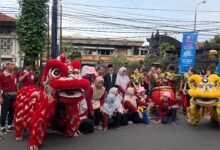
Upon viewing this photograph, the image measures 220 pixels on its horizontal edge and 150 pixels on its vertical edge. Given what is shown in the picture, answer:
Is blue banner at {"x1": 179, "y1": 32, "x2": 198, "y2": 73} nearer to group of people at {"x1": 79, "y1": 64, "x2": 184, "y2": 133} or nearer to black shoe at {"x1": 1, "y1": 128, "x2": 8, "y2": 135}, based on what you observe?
group of people at {"x1": 79, "y1": 64, "x2": 184, "y2": 133}

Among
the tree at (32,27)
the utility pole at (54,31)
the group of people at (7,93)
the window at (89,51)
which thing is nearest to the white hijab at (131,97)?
the group of people at (7,93)

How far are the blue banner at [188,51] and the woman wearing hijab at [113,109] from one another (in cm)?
665

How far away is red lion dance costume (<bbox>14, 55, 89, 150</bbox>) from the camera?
276 inches

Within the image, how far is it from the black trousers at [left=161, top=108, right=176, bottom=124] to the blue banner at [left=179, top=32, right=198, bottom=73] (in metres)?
5.47

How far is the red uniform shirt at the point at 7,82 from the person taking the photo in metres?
8.30

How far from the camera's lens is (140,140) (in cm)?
805

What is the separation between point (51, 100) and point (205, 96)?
3.68 metres

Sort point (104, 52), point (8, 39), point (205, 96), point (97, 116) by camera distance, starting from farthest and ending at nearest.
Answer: point (104, 52) → point (8, 39) → point (97, 116) → point (205, 96)

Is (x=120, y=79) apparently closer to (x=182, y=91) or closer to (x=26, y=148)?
(x=182, y=91)

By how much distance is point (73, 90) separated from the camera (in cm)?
711

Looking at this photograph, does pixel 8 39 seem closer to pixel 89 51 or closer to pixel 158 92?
pixel 89 51

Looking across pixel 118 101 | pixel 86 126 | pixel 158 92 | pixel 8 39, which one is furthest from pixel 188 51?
pixel 8 39

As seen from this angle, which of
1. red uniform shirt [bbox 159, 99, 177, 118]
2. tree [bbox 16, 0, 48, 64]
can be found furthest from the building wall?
red uniform shirt [bbox 159, 99, 177, 118]

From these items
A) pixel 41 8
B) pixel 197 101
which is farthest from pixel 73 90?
pixel 41 8
